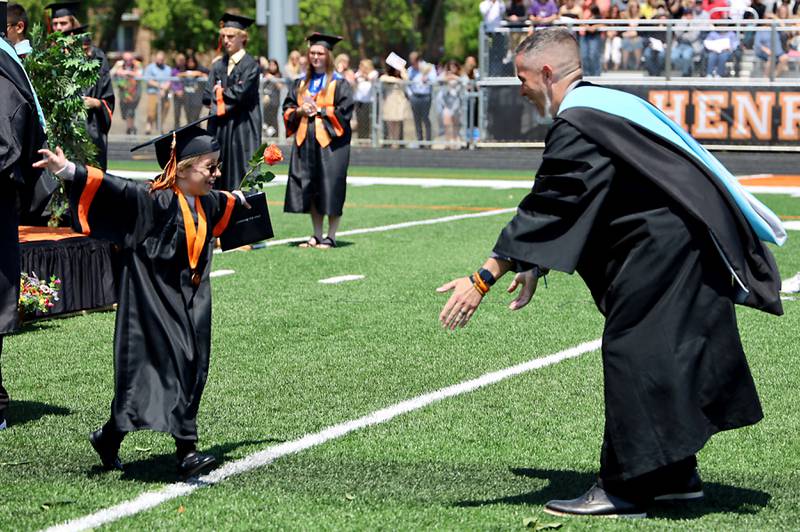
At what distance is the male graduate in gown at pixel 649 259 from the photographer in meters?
5.09

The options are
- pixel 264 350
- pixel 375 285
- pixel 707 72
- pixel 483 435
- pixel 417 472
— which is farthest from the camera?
pixel 707 72

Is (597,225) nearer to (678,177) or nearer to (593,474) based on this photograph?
(678,177)

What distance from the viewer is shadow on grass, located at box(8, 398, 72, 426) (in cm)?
695

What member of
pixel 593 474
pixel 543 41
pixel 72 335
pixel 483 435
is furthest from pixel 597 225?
pixel 72 335

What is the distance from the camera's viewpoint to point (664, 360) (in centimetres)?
511

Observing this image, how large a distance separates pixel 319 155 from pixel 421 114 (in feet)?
43.0

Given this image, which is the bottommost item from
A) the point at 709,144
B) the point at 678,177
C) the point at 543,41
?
the point at 709,144

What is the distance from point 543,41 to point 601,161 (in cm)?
54

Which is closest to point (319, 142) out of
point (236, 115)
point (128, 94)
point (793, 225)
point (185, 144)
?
point (236, 115)

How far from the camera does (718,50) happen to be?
24.9 m

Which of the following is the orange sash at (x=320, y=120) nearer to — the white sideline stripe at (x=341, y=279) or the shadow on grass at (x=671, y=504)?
the white sideline stripe at (x=341, y=279)

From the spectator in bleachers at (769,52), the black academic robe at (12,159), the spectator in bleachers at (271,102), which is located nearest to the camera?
the black academic robe at (12,159)

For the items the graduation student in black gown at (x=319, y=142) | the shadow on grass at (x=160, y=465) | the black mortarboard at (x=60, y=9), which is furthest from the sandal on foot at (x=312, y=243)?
the shadow on grass at (x=160, y=465)

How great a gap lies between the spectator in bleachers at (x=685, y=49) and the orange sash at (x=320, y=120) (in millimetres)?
12146
